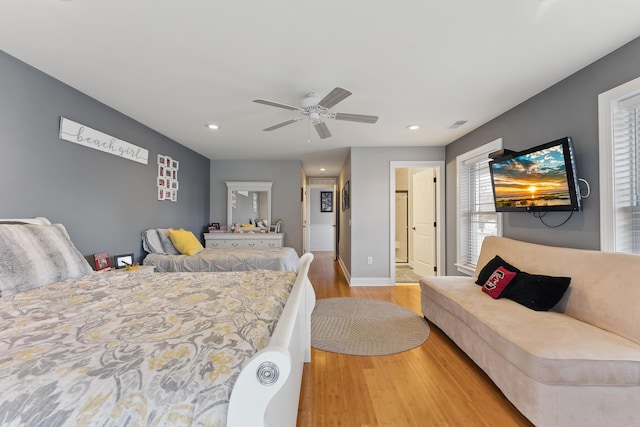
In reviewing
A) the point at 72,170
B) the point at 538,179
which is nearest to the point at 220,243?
the point at 72,170

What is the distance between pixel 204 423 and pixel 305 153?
446 centimetres

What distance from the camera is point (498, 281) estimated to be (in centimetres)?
231

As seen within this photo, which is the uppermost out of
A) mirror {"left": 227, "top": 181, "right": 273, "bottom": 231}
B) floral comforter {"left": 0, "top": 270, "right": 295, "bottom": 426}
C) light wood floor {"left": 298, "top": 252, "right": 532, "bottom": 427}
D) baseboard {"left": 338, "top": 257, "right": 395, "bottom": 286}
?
mirror {"left": 227, "top": 181, "right": 273, "bottom": 231}

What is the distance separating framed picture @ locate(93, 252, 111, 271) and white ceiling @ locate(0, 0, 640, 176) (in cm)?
156

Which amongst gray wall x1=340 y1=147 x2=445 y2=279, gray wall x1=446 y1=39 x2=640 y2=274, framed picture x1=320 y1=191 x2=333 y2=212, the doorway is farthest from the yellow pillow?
framed picture x1=320 y1=191 x2=333 y2=212

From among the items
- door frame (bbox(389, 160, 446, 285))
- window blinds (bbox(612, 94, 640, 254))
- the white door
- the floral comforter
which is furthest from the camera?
the white door

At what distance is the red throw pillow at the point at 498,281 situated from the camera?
226 centimetres

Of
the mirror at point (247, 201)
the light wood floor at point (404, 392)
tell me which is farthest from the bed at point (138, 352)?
the mirror at point (247, 201)

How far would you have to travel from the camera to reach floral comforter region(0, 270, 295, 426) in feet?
2.00

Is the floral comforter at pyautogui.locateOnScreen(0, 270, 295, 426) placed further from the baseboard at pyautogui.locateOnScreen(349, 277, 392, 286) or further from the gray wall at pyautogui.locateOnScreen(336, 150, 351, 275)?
the gray wall at pyautogui.locateOnScreen(336, 150, 351, 275)

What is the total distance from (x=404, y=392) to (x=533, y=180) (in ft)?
7.13

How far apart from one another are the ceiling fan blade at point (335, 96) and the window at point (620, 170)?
190 centimetres

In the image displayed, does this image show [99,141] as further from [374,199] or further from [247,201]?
[374,199]

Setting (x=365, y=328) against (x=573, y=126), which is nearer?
(x=573, y=126)
